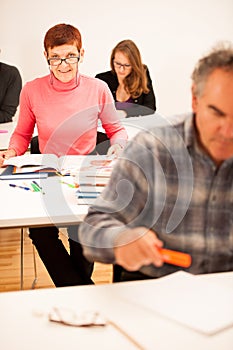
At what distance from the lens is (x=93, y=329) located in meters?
1.05

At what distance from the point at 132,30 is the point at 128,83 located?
1.24 metres

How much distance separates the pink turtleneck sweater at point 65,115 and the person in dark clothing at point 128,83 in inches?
53.1

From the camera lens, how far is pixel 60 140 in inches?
102

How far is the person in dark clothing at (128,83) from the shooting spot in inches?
158

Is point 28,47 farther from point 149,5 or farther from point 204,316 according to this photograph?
point 204,316

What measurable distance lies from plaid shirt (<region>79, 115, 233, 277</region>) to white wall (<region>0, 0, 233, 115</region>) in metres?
3.70

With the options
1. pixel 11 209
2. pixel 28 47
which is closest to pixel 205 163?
pixel 11 209

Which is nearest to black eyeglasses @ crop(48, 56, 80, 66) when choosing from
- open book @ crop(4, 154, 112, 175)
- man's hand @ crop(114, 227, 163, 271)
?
open book @ crop(4, 154, 112, 175)

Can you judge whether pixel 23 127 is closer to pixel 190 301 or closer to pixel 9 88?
pixel 190 301

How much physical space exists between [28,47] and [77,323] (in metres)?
4.12

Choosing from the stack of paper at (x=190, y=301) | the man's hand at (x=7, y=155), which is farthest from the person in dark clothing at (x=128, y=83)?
the stack of paper at (x=190, y=301)

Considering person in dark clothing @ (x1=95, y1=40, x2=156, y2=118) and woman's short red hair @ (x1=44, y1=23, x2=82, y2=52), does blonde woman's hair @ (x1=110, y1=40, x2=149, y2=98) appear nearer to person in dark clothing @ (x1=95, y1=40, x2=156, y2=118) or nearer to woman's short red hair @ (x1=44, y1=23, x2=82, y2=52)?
person in dark clothing @ (x1=95, y1=40, x2=156, y2=118)

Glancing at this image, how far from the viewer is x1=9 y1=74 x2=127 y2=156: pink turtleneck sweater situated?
2.56 meters

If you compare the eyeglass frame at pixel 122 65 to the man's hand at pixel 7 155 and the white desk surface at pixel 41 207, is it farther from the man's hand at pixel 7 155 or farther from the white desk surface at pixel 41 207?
the white desk surface at pixel 41 207
